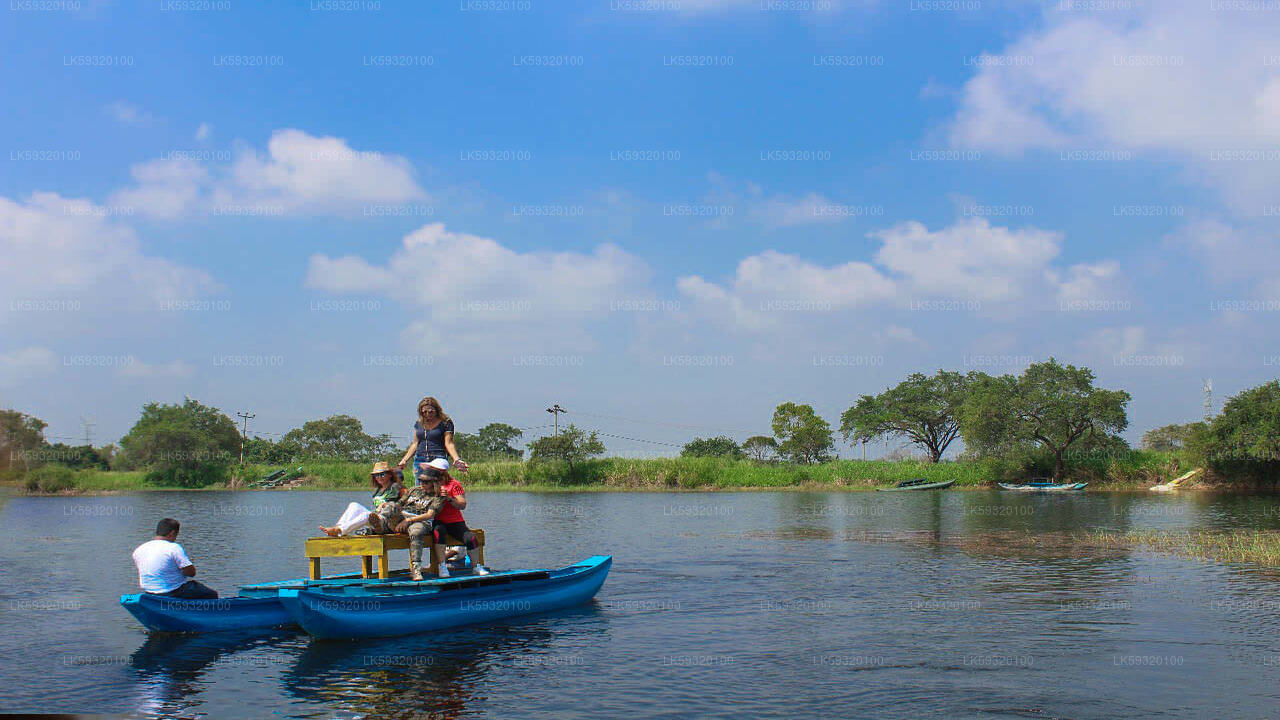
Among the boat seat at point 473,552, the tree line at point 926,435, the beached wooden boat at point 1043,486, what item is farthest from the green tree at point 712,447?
the boat seat at point 473,552

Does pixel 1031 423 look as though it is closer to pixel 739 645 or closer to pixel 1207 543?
pixel 1207 543

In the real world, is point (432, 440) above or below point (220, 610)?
above

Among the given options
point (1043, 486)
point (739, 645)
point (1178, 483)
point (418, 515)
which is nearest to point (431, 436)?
point (418, 515)

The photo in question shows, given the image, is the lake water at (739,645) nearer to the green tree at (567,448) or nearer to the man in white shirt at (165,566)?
the man in white shirt at (165,566)

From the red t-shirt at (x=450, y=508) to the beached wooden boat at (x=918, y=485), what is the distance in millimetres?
55823

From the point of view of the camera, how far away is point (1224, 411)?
5903 cm

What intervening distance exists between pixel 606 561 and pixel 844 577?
6217mm

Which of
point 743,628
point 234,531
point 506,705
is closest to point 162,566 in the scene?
point 506,705

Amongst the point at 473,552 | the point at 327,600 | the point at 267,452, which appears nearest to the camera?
the point at 327,600

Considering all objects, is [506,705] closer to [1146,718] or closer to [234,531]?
[1146,718]

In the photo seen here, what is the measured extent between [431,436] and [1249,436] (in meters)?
58.8

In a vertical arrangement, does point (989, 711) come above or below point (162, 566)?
below

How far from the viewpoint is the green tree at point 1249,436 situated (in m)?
55.6

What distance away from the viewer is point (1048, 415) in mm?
68938
